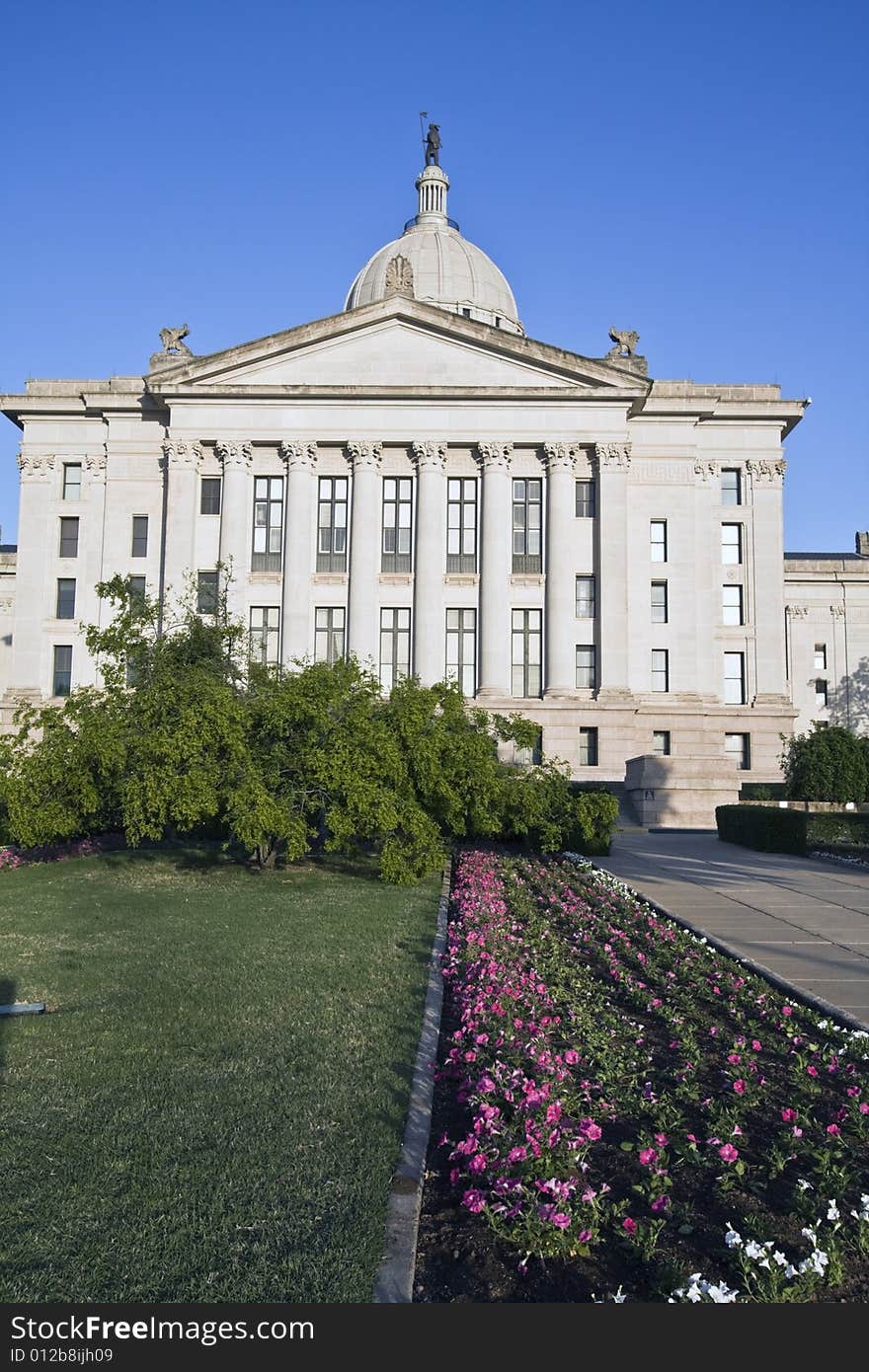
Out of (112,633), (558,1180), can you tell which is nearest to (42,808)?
(112,633)

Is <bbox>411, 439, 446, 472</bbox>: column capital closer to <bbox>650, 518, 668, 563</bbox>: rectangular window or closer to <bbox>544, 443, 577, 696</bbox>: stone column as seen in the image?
<bbox>544, 443, 577, 696</bbox>: stone column

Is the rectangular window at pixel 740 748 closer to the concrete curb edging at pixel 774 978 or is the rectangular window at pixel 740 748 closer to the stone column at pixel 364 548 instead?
the stone column at pixel 364 548

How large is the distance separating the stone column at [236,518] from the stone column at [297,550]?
187cm

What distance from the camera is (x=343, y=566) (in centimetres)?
4725

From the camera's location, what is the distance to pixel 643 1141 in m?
5.94

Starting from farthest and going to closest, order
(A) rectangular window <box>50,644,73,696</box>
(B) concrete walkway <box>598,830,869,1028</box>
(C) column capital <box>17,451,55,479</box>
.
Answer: (C) column capital <box>17,451,55,479</box> < (A) rectangular window <box>50,644,73,696</box> < (B) concrete walkway <box>598,830,869,1028</box>

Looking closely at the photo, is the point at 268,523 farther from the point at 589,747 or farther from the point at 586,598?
the point at 589,747

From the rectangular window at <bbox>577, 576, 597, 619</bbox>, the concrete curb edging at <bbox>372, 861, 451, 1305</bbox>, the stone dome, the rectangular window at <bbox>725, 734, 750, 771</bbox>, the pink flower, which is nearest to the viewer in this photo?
the concrete curb edging at <bbox>372, 861, 451, 1305</bbox>

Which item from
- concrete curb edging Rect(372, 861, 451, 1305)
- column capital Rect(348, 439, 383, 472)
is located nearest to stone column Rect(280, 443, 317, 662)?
column capital Rect(348, 439, 383, 472)

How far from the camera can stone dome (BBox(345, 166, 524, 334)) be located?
67375 mm

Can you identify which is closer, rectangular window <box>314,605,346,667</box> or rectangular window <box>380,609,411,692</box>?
rectangular window <box>380,609,411,692</box>

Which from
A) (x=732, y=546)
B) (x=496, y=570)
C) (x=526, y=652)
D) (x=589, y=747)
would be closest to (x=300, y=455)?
(x=496, y=570)

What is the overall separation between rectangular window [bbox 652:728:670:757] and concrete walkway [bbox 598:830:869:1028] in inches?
737

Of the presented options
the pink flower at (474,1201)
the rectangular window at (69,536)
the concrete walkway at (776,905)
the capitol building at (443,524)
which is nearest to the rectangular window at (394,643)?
the capitol building at (443,524)
